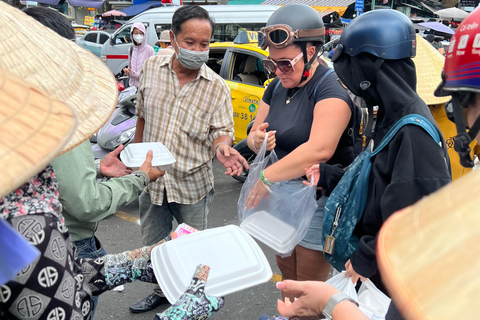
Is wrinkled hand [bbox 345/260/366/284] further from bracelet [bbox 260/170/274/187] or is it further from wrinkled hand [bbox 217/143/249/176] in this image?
wrinkled hand [bbox 217/143/249/176]

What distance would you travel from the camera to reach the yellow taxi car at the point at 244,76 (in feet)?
19.8

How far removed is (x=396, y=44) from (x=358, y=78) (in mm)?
211

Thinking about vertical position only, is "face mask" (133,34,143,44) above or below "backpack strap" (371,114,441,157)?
below

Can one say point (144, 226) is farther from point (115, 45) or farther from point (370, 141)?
point (115, 45)

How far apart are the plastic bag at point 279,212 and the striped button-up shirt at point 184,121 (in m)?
0.48

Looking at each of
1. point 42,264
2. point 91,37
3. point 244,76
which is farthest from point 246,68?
point 91,37

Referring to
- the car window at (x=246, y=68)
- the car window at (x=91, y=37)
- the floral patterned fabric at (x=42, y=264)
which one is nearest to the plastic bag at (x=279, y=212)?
the floral patterned fabric at (x=42, y=264)

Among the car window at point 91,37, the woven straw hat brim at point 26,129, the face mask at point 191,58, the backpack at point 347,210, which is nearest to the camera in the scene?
the woven straw hat brim at point 26,129

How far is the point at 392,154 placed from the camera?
1.63m

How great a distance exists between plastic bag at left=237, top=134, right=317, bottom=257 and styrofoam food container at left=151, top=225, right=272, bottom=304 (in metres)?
0.44

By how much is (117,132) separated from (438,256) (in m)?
5.42

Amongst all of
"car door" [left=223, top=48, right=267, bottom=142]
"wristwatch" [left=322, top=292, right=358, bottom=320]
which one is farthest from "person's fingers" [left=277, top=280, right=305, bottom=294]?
"car door" [left=223, top=48, right=267, bottom=142]

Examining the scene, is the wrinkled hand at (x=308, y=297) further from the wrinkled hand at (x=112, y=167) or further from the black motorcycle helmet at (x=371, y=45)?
the wrinkled hand at (x=112, y=167)

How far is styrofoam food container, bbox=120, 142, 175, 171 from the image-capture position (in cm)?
238
